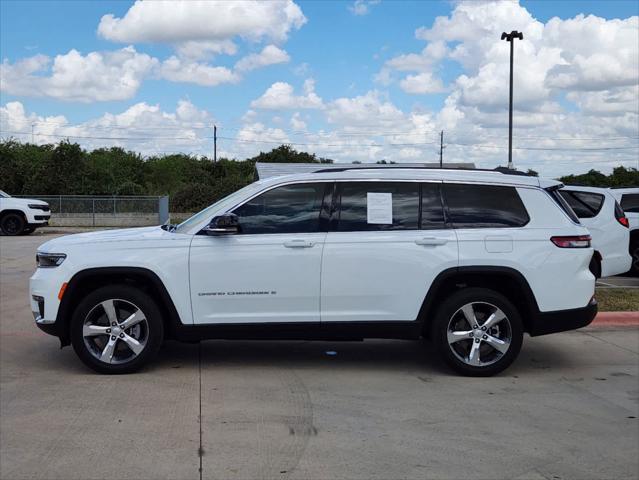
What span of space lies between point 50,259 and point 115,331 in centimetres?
88

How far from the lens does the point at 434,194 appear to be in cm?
630

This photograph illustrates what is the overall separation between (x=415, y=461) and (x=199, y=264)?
2677 mm

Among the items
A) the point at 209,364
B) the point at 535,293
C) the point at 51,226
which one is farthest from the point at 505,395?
the point at 51,226

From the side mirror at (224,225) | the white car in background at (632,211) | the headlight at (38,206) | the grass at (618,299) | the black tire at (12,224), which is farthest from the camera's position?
the headlight at (38,206)

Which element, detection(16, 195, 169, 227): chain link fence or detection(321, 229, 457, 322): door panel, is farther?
detection(16, 195, 169, 227): chain link fence

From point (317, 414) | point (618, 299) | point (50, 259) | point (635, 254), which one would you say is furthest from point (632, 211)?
point (50, 259)

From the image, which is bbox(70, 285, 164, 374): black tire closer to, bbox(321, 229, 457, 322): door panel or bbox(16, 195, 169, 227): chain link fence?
bbox(321, 229, 457, 322): door panel

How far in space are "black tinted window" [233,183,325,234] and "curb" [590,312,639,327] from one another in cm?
441

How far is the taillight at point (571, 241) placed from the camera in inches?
245

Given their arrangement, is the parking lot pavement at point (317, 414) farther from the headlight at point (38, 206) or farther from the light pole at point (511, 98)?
the light pole at point (511, 98)

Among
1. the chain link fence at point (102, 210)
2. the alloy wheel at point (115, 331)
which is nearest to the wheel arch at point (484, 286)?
the alloy wheel at point (115, 331)

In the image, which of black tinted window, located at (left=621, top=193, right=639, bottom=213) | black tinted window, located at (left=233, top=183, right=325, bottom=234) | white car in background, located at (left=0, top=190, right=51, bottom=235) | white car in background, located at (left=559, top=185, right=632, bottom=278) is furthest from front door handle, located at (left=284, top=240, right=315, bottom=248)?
white car in background, located at (left=0, top=190, right=51, bottom=235)

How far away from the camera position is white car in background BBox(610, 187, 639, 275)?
13180 mm

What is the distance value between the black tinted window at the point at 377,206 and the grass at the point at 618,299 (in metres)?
4.19
